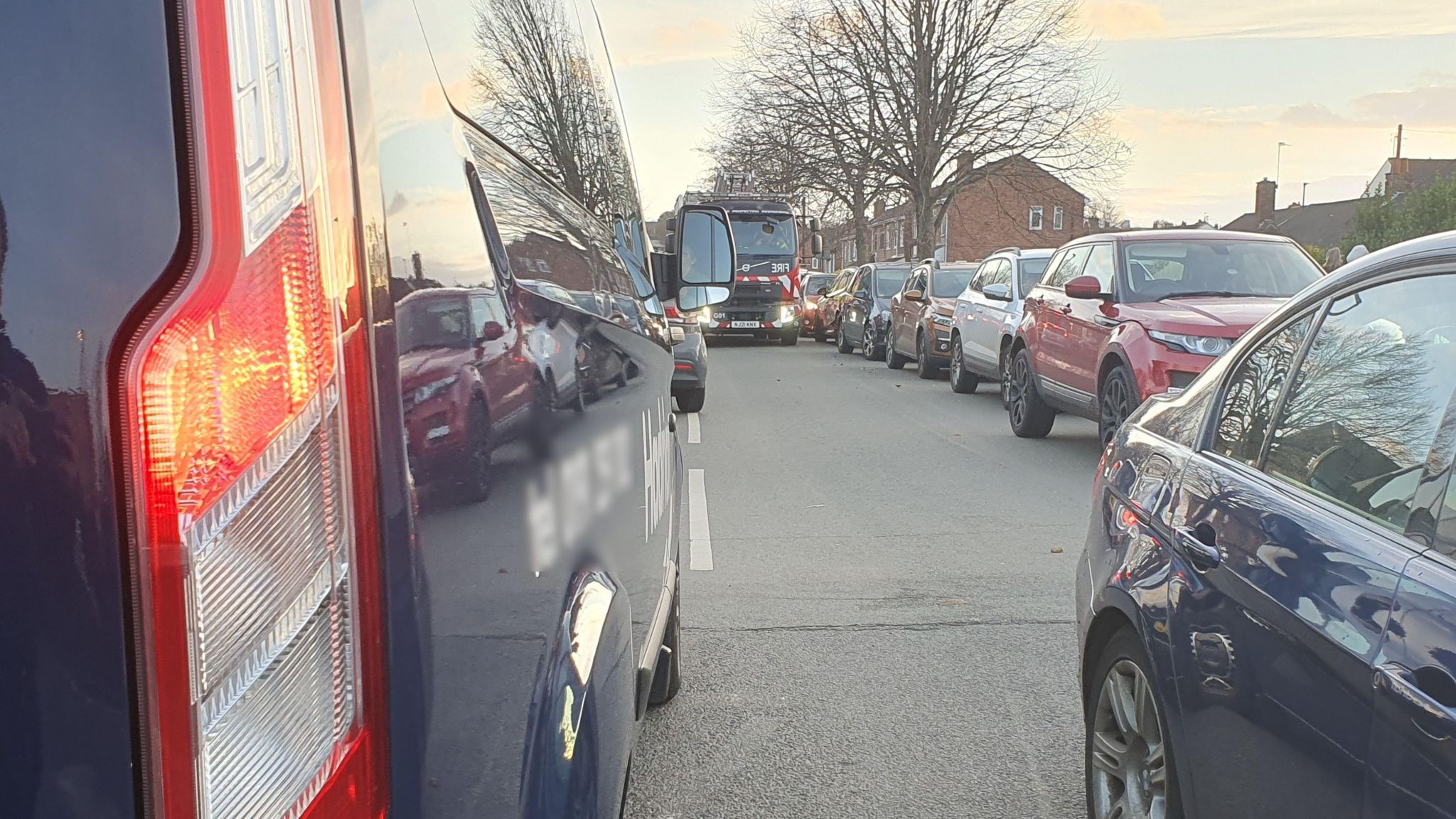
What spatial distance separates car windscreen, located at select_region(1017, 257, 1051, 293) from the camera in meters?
14.0

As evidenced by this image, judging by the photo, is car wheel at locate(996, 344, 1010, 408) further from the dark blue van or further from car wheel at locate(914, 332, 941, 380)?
the dark blue van

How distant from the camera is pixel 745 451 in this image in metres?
10.8

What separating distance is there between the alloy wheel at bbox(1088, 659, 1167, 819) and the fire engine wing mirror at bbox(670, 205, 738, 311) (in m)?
1.83

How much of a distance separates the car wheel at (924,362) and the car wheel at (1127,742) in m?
14.6

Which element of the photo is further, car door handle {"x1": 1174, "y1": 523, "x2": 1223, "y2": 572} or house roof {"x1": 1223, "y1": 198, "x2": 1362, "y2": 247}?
house roof {"x1": 1223, "y1": 198, "x2": 1362, "y2": 247}

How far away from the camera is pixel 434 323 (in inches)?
52.4

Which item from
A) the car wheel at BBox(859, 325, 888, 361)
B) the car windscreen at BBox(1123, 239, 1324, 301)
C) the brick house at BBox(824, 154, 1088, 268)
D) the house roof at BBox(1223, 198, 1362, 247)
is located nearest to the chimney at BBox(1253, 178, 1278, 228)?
the house roof at BBox(1223, 198, 1362, 247)

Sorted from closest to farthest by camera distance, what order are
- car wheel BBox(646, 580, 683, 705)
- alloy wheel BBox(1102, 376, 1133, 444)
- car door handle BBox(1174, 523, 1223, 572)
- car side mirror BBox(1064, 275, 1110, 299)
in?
car door handle BBox(1174, 523, 1223, 572) < car wheel BBox(646, 580, 683, 705) < alloy wheel BBox(1102, 376, 1133, 444) < car side mirror BBox(1064, 275, 1110, 299)

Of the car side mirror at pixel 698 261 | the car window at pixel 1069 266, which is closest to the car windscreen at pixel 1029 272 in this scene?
the car window at pixel 1069 266

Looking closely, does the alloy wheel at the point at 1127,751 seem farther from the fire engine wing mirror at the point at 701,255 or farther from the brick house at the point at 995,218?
the brick house at the point at 995,218

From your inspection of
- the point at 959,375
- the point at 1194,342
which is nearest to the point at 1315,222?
the point at 959,375

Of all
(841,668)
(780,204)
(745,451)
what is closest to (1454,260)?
(841,668)

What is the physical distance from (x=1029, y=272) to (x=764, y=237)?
45.3 feet

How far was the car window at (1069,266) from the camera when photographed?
1079 cm
